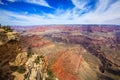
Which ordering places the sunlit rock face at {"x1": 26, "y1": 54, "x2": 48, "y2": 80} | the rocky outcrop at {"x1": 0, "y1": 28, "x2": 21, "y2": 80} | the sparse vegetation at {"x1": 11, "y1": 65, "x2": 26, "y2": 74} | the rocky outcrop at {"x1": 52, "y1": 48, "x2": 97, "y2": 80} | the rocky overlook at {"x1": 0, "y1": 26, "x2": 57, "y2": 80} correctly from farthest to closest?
the rocky outcrop at {"x1": 52, "y1": 48, "x2": 97, "y2": 80}
the sunlit rock face at {"x1": 26, "y1": 54, "x2": 48, "y2": 80}
the sparse vegetation at {"x1": 11, "y1": 65, "x2": 26, "y2": 74}
the rocky overlook at {"x1": 0, "y1": 26, "x2": 57, "y2": 80}
the rocky outcrop at {"x1": 0, "y1": 28, "x2": 21, "y2": 80}

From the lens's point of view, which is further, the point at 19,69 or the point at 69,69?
the point at 69,69

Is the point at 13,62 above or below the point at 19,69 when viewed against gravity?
above

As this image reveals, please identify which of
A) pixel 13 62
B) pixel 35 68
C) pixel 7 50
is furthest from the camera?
pixel 35 68

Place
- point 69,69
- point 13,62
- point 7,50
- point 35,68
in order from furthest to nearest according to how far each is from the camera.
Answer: point 69,69 < point 35,68 < point 13,62 < point 7,50

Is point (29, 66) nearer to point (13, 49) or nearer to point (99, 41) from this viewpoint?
point (13, 49)

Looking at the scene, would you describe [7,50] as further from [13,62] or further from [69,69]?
[69,69]

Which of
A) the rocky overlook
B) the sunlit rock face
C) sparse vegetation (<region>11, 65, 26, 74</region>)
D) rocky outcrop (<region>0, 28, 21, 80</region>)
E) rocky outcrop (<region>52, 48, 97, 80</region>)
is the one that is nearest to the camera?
rocky outcrop (<region>0, 28, 21, 80</region>)

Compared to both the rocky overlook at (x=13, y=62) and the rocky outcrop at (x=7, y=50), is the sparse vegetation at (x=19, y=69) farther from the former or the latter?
the rocky outcrop at (x=7, y=50)

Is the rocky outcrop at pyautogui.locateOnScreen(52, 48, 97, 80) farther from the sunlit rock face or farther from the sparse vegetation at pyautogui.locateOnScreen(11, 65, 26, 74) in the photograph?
the sparse vegetation at pyautogui.locateOnScreen(11, 65, 26, 74)

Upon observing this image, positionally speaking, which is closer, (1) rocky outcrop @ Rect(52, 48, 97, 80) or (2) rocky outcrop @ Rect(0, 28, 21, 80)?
(2) rocky outcrop @ Rect(0, 28, 21, 80)

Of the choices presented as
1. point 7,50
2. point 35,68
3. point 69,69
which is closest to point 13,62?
point 7,50

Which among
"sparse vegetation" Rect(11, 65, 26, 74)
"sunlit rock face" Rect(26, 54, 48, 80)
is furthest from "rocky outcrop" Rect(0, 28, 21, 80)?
"sunlit rock face" Rect(26, 54, 48, 80)
